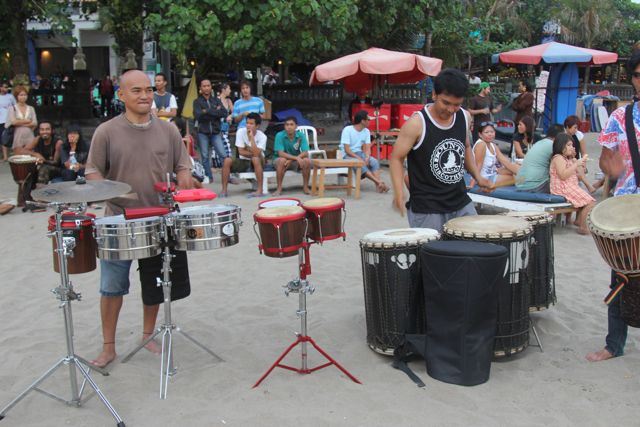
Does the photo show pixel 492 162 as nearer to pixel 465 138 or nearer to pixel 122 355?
pixel 465 138

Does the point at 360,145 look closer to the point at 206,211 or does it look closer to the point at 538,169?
the point at 538,169

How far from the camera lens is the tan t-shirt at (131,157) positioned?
4199mm

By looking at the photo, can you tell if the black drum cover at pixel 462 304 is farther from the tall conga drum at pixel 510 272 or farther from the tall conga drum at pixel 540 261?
the tall conga drum at pixel 540 261

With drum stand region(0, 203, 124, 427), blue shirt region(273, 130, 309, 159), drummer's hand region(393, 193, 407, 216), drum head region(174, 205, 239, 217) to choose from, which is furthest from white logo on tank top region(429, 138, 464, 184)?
blue shirt region(273, 130, 309, 159)

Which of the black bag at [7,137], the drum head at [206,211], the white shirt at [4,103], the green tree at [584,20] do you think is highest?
the green tree at [584,20]

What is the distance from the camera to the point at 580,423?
363 cm

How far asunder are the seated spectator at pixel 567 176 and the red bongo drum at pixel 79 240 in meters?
5.75

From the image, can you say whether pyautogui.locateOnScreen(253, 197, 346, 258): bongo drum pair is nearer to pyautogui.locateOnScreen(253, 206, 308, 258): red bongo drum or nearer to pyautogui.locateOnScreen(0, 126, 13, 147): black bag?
pyautogui.locateOnScreen(253, 206, 308, 258): red bongo drum

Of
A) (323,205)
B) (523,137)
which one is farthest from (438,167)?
(523,137)

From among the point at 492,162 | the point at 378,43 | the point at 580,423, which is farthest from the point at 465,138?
the point at 378,43

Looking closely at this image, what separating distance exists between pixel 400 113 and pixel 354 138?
4.26 m

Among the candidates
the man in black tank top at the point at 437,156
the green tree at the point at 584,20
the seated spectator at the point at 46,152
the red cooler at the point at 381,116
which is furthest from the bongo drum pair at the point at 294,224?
the green tree at the point at 584,20

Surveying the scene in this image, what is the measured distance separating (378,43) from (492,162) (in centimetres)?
888

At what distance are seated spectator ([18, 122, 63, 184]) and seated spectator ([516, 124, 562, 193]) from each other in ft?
21.7
